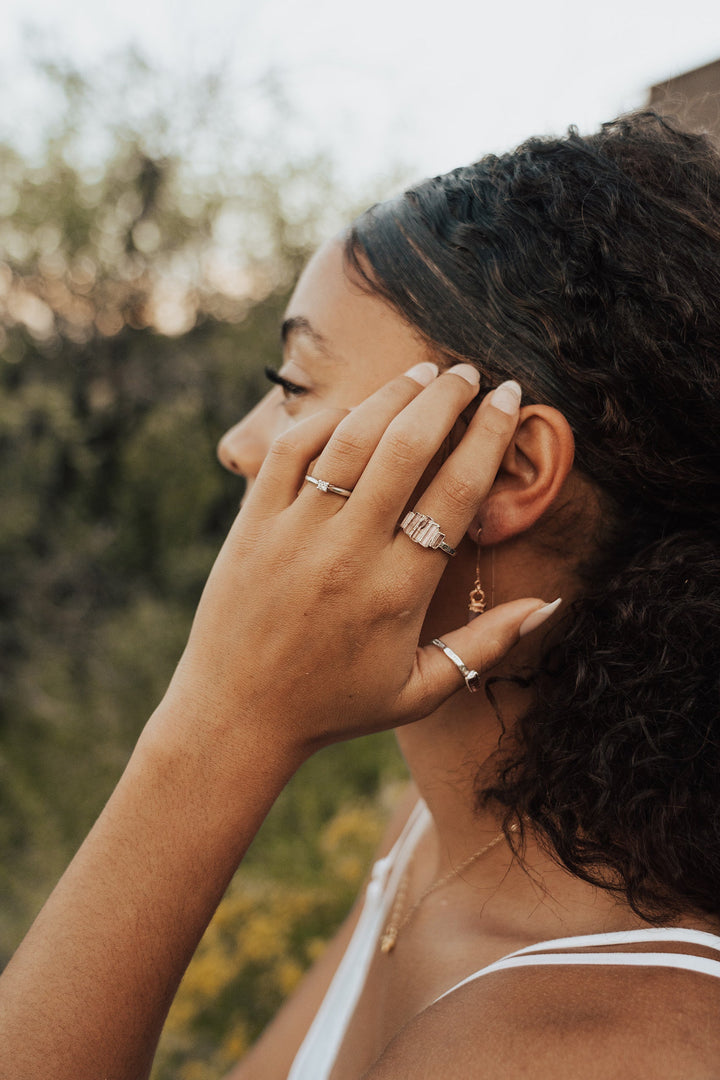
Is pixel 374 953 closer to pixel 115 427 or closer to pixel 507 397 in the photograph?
pixel 507 397

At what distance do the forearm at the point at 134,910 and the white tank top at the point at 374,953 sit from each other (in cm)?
44

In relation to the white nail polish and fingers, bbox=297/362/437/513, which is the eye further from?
the white nail polish

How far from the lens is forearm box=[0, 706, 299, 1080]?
3.99 ft

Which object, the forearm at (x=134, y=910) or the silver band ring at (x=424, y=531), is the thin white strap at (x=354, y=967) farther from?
the silver band ring at (x=424, y=531)

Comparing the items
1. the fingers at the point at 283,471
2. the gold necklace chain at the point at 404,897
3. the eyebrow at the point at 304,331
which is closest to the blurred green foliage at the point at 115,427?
the gold necklace chain at the point at 404,897

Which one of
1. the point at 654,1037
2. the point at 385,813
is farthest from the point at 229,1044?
the point at 654,1037

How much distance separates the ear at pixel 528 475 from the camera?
151cm

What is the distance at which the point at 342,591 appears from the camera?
1331 millimetres

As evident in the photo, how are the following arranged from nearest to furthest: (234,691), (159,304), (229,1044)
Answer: (234,691) → (229,1044) → (159,304)

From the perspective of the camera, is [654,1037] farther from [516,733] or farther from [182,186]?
[182,186]

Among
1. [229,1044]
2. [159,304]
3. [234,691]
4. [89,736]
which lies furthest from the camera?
[159,304]

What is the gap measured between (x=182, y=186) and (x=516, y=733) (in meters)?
6.02

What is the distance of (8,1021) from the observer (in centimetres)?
121

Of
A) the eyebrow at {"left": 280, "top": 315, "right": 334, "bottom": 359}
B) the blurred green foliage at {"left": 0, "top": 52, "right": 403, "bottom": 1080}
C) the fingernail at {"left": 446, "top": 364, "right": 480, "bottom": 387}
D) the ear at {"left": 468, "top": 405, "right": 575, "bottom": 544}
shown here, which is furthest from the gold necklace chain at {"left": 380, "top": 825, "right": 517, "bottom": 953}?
the blurred green foliage at {"left": 0, "top": 52, "right": 403, "bottom": 1080}
